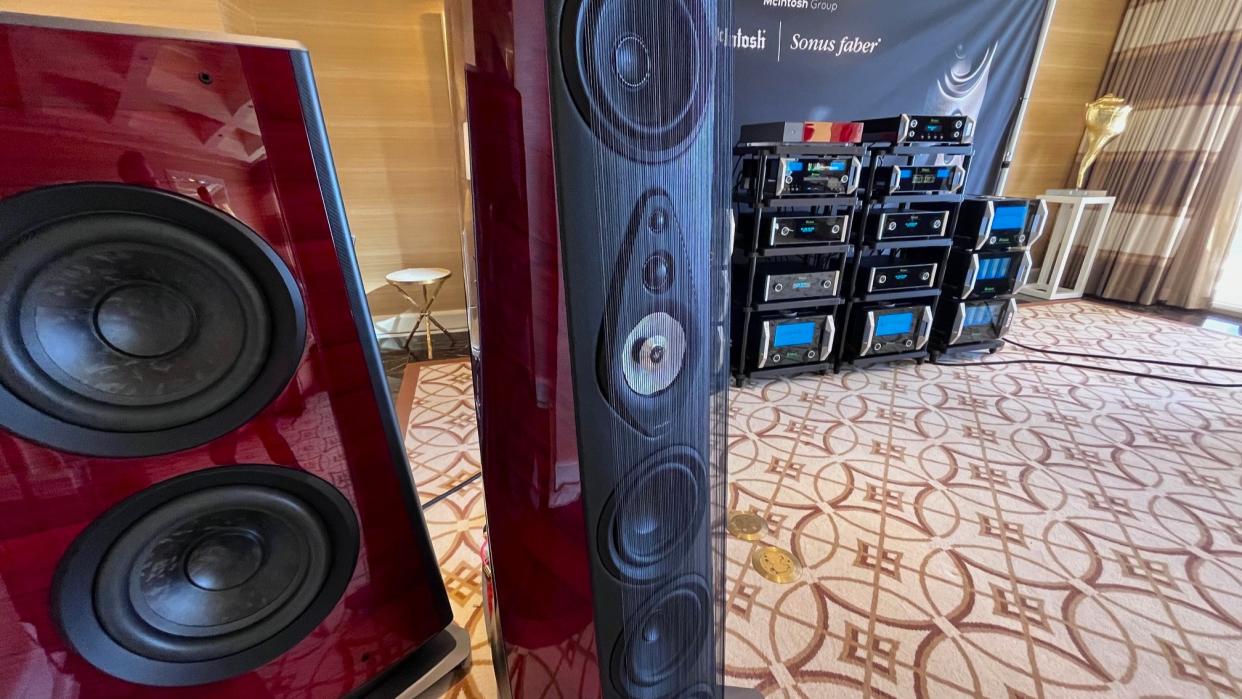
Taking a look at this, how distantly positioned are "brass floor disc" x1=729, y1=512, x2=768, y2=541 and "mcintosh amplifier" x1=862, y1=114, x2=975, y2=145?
4.77 feet

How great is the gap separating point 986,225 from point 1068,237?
141 centimetres

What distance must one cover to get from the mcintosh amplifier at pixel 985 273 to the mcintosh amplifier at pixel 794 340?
0.58m

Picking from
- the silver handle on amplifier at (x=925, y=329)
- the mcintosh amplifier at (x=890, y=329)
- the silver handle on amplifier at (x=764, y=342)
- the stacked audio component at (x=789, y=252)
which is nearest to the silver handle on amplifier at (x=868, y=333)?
the mcintosh amplifier at (x=890, y=329)

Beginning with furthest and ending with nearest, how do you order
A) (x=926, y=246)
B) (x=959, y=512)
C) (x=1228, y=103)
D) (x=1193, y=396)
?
(x=1228, y=103)
(x=926, y=246)
(x=1193, y=396)
(x=959, y=512)

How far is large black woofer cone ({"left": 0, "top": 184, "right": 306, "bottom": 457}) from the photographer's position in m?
0.34

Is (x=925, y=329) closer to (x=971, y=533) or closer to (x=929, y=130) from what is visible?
(x=929, y=130)

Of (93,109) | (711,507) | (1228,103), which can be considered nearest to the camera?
(93,109)

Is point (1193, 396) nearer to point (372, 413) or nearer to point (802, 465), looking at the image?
point (802, 465)

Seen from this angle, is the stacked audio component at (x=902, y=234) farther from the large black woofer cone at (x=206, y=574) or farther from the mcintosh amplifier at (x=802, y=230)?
the large black woofer cone at (x=206, y=574)

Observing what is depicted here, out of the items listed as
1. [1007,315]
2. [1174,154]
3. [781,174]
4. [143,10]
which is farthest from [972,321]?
[143,10]

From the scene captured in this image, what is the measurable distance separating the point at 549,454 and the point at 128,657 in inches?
16.1

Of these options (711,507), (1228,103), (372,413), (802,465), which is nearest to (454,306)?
(802,465)

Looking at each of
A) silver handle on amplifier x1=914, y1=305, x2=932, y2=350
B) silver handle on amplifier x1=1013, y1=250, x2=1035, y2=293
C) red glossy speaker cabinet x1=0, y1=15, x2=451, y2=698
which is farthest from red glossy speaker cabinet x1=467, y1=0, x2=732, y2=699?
silver handle on amplifier x1=1013, y1=250, x2=1035, y2=293

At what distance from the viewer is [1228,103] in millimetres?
2467
